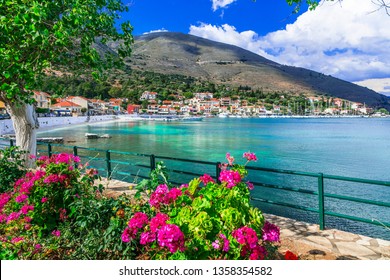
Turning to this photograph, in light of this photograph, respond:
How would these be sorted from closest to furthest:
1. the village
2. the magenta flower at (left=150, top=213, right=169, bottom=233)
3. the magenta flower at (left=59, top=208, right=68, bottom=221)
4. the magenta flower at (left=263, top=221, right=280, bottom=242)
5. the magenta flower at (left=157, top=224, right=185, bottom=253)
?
the magenta flower at (left=157, top=224, right=185, bottom=253), the magenta flower at (left=150, top=213, right=169, bottom=233), the magenta flower at (left=263, top=221, right=280, bottom=242), the magenta flower at (left=59, top=208, right=68, bottom=221), the village

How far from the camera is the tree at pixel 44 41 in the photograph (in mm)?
5520

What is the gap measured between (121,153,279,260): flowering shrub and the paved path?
1.53 meters

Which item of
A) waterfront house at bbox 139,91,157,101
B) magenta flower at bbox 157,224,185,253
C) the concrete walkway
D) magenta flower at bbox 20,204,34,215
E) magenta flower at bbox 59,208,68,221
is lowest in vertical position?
the concrete walkway

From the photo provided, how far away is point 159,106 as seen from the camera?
15675 cm

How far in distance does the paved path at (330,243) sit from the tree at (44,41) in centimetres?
315

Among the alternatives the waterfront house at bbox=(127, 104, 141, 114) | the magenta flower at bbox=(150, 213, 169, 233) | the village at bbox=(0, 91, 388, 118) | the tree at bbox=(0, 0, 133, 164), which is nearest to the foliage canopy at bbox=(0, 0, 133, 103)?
the tree at bbox=(0, 0, 133, 164)

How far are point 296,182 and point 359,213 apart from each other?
628 centimetres

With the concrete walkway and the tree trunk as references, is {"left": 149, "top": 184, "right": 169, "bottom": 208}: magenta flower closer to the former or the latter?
the concrete walkway

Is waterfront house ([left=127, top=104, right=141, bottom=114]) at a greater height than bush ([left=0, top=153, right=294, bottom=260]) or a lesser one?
greater

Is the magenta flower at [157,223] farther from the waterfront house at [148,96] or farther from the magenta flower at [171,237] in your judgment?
the waterfront house at [148,96]

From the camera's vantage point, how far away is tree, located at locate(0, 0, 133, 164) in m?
5.52

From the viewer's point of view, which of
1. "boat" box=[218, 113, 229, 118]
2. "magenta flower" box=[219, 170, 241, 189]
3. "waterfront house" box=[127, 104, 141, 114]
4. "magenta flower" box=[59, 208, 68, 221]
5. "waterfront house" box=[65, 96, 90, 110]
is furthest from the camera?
"boat" box=[218, 113, 229, 118]

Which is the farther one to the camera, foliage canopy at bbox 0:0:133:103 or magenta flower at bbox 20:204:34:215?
foliage canopy at bbox 0:0:133:103

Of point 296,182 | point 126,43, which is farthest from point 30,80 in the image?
point 296,182
